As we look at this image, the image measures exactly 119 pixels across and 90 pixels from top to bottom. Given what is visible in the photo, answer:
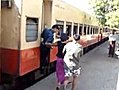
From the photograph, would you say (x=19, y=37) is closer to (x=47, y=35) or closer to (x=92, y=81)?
(x=47, y=35)

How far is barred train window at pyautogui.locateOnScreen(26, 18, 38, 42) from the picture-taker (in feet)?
22.7

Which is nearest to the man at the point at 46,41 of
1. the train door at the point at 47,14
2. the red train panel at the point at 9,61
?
the train door at the point at 47,14

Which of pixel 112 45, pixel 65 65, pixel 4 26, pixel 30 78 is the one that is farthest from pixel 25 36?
pixel 112 45

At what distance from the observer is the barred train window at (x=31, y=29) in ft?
22.7

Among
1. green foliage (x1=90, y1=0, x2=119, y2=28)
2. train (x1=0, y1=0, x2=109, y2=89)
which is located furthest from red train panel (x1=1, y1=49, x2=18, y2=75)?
green foliage (x1=90, y1=0, x2=119, y2=28)

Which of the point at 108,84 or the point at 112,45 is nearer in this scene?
the point at 108,84

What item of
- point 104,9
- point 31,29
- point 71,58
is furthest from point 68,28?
point 104,9

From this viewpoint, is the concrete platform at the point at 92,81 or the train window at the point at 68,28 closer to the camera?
the concrete platform at the point at 92,81

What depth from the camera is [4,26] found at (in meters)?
6.54

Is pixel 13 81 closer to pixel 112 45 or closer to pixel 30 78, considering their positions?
pixel 30 78

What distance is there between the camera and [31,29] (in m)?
7.18

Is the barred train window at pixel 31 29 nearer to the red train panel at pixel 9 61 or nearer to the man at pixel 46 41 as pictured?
the man at pixel 46 41

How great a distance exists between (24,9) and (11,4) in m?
0.31

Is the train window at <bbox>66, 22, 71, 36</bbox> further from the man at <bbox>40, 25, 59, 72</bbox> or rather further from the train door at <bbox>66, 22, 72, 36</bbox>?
the man at <bbox>40, 25, 59, 72</bbox>
